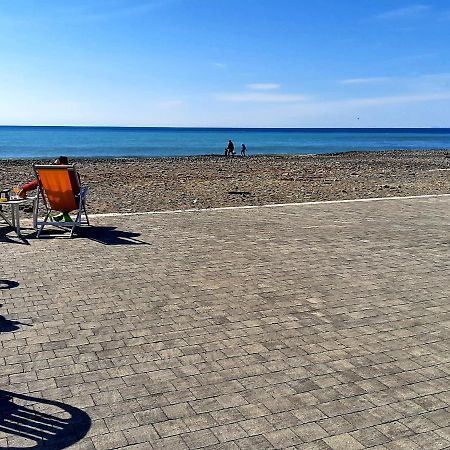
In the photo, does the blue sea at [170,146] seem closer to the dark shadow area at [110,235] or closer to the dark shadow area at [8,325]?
the dark shadow area at [110,235]

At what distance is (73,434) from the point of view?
339cm

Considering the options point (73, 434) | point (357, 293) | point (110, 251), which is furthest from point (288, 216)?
point (73, 434)

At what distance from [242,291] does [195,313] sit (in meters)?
0.89

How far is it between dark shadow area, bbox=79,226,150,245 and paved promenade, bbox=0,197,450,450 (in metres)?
0.11

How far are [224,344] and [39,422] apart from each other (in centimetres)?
168

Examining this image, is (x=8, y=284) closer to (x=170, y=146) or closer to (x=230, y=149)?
(x=230, y=149)

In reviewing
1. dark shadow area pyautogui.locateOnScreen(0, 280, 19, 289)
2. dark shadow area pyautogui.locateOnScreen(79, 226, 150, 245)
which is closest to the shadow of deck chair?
dark shadow area pyautogui.locateOnScreen(79, 226, 150, 245)

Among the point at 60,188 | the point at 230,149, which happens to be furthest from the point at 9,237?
the point at 230,149

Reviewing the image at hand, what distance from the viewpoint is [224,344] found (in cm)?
476

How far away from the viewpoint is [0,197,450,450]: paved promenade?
138 inches

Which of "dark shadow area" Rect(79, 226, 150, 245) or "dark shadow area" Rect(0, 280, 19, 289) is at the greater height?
"dark shadow area" Rect(79, 226, 150, 245)

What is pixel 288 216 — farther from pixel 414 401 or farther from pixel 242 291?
pixel 414 401

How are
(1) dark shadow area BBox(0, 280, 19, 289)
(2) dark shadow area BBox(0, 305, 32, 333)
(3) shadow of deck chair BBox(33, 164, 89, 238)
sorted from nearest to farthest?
(2) dark shadow area BBox(0, 305, 32, 333), (1) dark shadow area BBox(0, 280, 19, 289), (3) shadow of deck chair BBox(33, 164, 89, 238)

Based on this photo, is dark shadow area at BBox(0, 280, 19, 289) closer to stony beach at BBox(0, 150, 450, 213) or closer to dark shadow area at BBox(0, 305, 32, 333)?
dark shadow area at BBox(0, 305, 32, 333)
